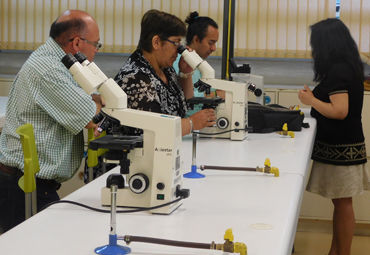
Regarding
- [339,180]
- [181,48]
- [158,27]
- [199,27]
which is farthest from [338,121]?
[158,27]

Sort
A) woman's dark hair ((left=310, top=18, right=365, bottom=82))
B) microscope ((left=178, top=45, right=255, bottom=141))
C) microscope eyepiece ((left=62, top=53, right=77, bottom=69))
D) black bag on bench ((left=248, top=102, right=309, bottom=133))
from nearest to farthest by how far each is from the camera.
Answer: microscope eyepiece ((left=62, top=53, right=77, bottom=69)), microscope ((left=178, top=45, right=255, bottom=141)), black bag on bench ((left=248, top=102, right=309, bottom=133)), woman's dark hair ((left=310, top=18, right=365, bottom=82))

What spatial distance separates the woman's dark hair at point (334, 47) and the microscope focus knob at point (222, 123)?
0.77m

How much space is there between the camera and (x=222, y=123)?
7.74ft

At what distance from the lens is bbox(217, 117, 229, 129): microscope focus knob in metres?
2.35

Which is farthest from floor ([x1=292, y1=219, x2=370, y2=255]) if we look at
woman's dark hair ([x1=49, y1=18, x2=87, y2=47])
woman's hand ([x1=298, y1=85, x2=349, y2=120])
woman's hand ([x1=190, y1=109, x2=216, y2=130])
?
woman's dark hair ([x1=49, y1=18, x2=87, y2=47])

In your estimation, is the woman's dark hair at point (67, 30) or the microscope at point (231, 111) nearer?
the woman's dark hair at point (67, 30)

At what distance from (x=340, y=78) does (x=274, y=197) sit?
147 cm

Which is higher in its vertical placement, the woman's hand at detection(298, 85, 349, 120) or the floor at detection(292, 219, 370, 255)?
the woman's hand at detection(298, 85, 349, 120)

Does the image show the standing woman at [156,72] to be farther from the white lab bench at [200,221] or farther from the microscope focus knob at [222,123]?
the white lab bench at [200,221]

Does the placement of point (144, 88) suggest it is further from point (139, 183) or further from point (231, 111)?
point (139, 183)

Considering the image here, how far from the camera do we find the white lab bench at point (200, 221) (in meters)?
1.00

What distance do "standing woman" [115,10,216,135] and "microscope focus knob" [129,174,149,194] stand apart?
655 mm

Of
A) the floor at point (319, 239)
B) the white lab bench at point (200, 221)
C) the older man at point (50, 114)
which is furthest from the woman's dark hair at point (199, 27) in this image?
the floor at point (319, 239)

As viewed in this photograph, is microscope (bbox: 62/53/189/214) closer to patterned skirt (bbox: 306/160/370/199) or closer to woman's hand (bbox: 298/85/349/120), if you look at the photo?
woman's hand (bbox: 298/85/349/120)
